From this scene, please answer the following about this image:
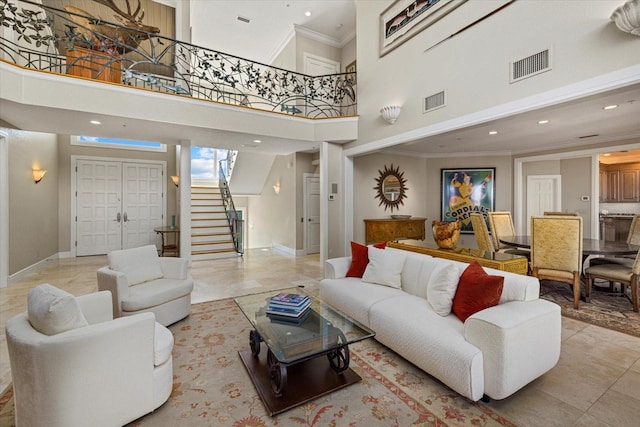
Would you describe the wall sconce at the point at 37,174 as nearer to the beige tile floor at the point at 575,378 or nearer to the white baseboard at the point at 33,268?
the white baseboard at the point at 33,268

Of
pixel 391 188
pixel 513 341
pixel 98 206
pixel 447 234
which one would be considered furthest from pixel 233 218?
pixel 513 341

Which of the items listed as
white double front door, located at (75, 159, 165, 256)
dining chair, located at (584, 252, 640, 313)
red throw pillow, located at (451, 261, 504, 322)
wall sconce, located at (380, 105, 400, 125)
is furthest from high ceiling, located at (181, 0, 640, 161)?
white double front door, located at (75, 159, 165, 256)

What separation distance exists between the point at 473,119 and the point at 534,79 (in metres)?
0.74

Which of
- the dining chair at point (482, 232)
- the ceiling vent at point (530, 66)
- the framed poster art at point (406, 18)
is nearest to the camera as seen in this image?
the ceiling vent at point (530, 66)

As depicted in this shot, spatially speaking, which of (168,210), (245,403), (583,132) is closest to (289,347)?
(245,403)

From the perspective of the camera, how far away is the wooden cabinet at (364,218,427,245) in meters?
6.59

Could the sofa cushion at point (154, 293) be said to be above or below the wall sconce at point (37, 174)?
below

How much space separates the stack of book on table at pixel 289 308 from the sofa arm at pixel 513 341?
126 cm

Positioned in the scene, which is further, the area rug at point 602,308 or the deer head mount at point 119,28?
the deer head mount at point 119,28

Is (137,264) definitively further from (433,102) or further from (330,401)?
(433,102)

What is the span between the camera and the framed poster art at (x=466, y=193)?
724 cm

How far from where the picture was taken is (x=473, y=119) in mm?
3770

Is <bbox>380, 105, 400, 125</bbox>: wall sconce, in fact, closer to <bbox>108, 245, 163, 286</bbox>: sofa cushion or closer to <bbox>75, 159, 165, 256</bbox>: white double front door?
<bbox>108, 245, 163, 286</bbox>: sofa cushion

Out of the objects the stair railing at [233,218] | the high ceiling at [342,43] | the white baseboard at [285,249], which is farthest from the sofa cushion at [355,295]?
the stair railing at [233,218]
